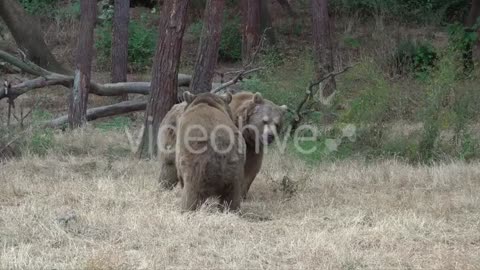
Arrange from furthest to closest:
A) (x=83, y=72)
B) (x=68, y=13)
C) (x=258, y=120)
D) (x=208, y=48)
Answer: (x=68, y=13)
(x=83, y=72)
(x=208, y=48)
(x=258, y=120)

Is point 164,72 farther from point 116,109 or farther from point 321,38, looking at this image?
point 321,38

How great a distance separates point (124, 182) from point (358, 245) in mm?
4281

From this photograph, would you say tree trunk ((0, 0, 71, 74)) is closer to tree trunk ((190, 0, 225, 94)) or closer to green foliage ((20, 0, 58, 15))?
green foliage ((20, 0, 58, 15))

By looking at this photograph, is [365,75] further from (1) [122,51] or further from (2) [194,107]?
(1) [122,51]

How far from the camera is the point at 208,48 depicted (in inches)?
558

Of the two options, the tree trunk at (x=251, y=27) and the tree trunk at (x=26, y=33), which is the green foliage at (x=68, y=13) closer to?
the tree trunk at (x=26, y=33)

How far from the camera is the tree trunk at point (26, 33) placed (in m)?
20.4

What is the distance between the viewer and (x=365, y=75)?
45.7 feet

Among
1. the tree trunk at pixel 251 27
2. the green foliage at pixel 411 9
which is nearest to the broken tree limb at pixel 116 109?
the tree trunk at pixel 251 27

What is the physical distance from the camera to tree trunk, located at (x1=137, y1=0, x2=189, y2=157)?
1294 centimetres

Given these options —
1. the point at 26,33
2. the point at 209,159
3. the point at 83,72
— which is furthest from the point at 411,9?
the point at 209,159

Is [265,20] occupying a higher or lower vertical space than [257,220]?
higher

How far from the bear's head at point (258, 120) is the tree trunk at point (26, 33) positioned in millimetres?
12073

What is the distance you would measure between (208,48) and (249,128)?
15.2ft
